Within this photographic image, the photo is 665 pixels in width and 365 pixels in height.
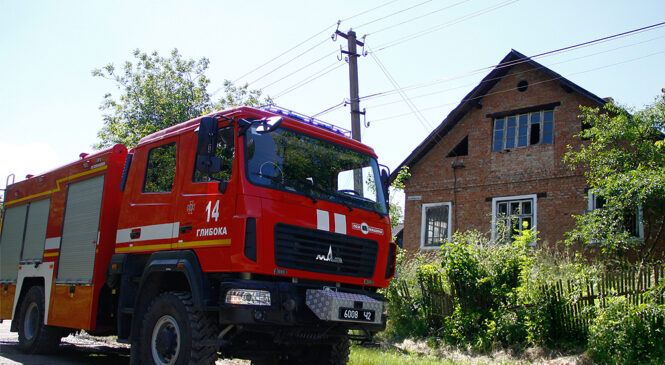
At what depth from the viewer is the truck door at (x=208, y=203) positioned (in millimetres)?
5927

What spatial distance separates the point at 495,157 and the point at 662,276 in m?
10.5

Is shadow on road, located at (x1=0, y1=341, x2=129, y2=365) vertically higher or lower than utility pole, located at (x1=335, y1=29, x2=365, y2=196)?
lower

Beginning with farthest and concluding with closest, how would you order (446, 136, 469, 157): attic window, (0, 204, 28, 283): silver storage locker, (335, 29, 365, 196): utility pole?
(446, 136, 469, 157): attic window < (335, 29, 365, 196): utility pole < (0, 204, 28, 283): silver storage locker

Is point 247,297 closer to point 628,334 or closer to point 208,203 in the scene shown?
point 208,203

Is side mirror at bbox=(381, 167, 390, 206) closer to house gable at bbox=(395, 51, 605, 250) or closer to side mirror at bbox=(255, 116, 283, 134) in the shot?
side mirror at bbox=(255, 116, 283, 134)

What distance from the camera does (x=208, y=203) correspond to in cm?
620

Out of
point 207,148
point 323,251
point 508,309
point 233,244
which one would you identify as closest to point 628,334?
point 508,309

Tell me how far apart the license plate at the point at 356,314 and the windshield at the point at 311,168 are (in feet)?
4.14

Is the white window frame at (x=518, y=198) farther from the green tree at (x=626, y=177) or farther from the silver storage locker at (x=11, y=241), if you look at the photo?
the silver storage locker at (x=11, y=241)

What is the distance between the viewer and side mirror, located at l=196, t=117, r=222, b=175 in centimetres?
596

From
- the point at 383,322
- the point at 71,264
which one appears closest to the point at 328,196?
the point at 383,322

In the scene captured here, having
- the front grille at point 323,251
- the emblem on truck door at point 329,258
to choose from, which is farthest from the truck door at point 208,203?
the emblem on truck door at point 329,258

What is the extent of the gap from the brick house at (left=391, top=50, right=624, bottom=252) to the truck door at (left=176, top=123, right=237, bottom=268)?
42.1ft

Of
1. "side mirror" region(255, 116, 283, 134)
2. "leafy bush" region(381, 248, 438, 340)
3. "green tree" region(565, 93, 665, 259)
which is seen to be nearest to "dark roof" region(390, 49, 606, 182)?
"green tree" region(565, 93, 665, 259)
